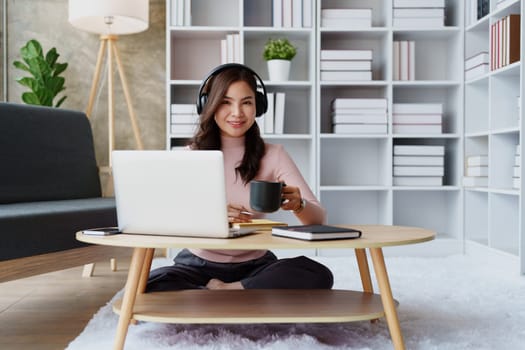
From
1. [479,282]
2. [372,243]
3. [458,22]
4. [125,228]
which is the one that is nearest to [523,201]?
[479,282]

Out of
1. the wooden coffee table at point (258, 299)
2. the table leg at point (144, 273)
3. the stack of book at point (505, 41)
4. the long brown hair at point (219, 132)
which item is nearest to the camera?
the wooden coffee table at point (258, 299)

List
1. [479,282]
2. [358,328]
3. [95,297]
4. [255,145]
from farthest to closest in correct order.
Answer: [479,282]
[95,297]
[255,145]
[358,328]

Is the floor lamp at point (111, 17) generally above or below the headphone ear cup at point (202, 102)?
above

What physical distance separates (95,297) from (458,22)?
105 inches

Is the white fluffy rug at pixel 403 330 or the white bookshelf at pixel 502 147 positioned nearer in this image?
the white fluffy rug at pixel 403 330

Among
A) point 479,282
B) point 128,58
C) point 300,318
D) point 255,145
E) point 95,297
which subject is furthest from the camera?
point 128,58

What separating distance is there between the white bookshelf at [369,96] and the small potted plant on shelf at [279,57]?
0.06 m

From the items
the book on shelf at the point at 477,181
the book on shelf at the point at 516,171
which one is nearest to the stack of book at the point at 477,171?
the book on shelf at the point at 477,181

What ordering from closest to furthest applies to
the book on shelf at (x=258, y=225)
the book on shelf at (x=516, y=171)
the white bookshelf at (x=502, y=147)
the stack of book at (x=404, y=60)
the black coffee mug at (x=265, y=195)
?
the black coffee mug at (x=265, y=195) < the book on shelf at (x=258, y=225) < the book on shelf at (x=516, y=171) < the white bookshelf at (x=502, y=147) < the stack of book at (x=404, y=60)

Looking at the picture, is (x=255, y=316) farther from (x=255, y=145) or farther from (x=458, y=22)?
(x=458, y=22)

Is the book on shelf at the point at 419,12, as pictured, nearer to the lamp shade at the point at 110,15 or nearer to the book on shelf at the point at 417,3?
the book on shelf at the point at 417,3

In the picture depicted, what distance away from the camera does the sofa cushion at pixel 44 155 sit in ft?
8.89

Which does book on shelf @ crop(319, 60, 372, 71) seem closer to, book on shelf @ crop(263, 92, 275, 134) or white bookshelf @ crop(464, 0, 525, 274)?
book on shelf @ crop(263, 92, 275, 134)

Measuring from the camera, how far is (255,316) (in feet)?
5.02
